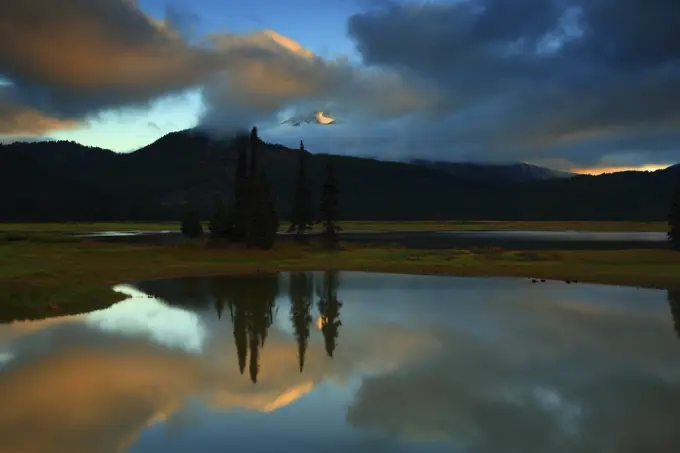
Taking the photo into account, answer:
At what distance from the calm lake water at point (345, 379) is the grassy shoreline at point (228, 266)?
6.27m

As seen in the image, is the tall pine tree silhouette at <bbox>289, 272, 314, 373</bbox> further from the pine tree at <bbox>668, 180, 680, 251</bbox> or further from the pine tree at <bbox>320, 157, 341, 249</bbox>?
the pine tree at <bbox>668, 180, 680, 251</bbox>

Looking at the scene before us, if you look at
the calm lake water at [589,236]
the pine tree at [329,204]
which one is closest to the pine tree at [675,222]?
the calm lake water at [589,236]

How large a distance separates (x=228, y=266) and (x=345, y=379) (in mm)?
42060

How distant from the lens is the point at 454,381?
17438 mm

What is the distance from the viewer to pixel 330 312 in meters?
31.2

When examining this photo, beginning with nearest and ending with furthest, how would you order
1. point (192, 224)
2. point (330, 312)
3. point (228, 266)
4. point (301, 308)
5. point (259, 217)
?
point (330, 312)
point (301, 308)
point (228, 266)
point (259, 217)
point (192, 224)

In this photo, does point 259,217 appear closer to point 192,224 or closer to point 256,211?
point 256,211

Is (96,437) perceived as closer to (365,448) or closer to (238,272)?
(365,448)

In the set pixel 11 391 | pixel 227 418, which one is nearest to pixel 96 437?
pixel 227 418

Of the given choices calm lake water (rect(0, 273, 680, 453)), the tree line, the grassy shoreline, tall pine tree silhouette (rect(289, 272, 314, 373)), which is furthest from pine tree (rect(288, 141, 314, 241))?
calm lake water (rect(0, 273, 680, 453))

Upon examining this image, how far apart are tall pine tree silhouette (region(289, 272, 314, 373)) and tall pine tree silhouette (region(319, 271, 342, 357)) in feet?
2.51

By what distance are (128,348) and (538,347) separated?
1657 cm

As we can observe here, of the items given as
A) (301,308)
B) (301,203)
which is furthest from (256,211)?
(301,308)

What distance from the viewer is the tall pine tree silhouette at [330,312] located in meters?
23.8
